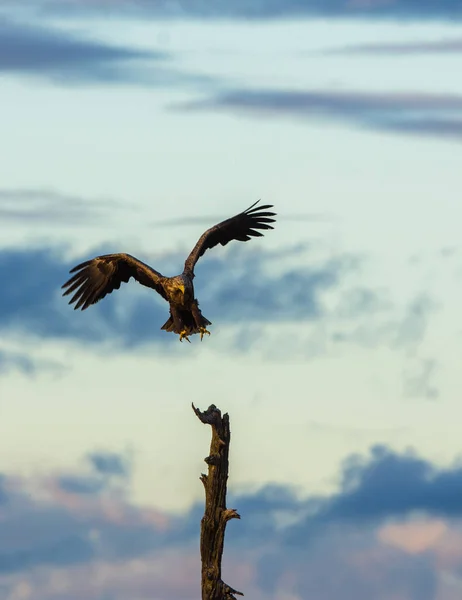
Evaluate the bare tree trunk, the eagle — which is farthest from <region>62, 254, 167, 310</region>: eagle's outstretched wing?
the bare tree trunk

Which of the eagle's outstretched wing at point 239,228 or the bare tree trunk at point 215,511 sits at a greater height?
the eagle's outstretched wing at point 239,228

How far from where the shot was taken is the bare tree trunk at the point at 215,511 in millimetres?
32812

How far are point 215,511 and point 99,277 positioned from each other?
727cm

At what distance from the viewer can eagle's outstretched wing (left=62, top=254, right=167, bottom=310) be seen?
36906 millimetres

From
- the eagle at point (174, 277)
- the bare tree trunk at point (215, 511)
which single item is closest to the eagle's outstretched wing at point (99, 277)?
the eagle at point (174, 277)

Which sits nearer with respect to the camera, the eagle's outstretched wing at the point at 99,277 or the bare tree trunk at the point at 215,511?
the bare tree trunk at the point at 215,511

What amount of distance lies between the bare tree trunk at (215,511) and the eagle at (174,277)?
2206 millimetres

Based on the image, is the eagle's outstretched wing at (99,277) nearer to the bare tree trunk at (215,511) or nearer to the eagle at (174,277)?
the eagle at (174,277)

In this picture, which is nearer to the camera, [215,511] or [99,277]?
[215,511]

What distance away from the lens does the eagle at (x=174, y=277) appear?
34.1 m

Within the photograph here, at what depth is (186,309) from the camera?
34.2m

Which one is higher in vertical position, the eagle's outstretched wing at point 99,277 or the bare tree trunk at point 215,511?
the eagle's outstretched wing at point 99,277

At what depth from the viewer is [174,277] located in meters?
34.5

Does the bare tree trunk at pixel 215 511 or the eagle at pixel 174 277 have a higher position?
the eagle at pixel 174 277
